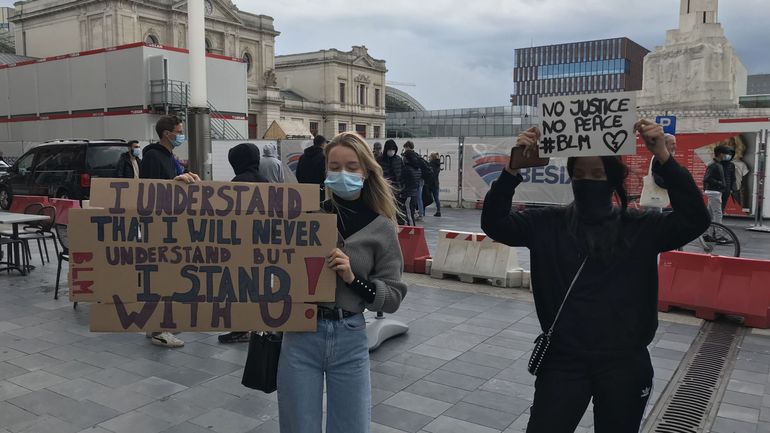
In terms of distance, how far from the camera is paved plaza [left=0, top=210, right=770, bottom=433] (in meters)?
4.34

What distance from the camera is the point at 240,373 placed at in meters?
5.26

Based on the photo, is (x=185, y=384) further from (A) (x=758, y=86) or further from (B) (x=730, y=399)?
(A) (x=758, y=86)

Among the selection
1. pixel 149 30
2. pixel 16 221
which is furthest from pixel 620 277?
pixel 149 30

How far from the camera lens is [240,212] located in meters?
2.84

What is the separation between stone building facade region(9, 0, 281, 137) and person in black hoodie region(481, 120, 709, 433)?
188 feet

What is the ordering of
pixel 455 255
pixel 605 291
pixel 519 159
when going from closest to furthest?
pixel 605 291, pixel 519 159, pixel 455 255

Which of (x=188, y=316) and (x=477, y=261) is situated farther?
(x=477, y=261)

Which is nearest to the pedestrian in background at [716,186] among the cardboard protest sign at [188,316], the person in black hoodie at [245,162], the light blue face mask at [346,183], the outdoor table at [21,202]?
the person in black hoodie at [245,162]

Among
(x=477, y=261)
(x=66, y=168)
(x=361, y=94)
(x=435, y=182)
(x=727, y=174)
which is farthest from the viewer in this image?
(x=361, y=94)

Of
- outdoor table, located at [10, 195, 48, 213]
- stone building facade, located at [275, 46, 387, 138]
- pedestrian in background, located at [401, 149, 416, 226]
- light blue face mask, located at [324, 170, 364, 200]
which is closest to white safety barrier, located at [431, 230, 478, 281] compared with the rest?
pedestrian in background, located at [401, 149, 416, 226]

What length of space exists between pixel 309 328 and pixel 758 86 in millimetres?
91622

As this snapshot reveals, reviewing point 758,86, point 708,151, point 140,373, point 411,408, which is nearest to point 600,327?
point 411,408

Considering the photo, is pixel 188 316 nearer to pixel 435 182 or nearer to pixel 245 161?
pixel 245 161

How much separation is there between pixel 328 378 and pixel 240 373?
9.05 feet
